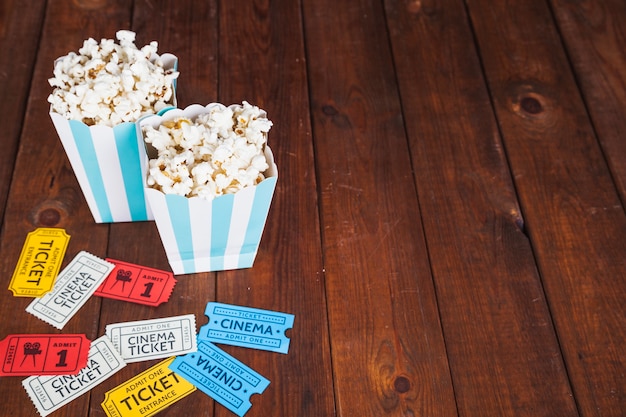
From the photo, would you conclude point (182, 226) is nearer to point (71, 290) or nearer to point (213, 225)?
point (213, 225)

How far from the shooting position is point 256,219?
128 cm

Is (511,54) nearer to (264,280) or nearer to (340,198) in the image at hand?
(340,198)

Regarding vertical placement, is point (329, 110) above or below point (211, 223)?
below

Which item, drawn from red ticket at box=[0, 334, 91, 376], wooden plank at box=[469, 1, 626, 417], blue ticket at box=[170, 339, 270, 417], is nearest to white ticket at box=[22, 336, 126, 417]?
red ticket at box=[0, 334, 91, 376]

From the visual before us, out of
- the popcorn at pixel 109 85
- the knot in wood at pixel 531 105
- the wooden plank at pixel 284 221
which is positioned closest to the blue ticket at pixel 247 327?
the wooden plank at pixel 284 221

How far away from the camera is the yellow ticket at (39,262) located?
4.50 ft

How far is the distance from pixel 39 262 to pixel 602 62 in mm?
1485

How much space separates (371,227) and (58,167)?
2.33 feet

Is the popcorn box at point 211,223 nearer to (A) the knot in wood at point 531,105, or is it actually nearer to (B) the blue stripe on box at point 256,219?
(B) the blue stripe on box at point 256,219

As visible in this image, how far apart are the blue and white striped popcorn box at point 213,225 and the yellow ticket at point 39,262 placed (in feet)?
0.80

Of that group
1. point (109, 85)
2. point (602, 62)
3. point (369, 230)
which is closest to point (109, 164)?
point (109, 85)

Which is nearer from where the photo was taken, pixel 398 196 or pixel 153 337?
pixel 153 337

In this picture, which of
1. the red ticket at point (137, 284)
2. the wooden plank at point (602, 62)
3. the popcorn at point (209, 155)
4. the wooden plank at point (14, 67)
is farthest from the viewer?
the wooden plank at point (602, 62)

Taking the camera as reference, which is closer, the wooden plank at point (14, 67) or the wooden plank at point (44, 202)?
the wooden plank at point (44, 202)
